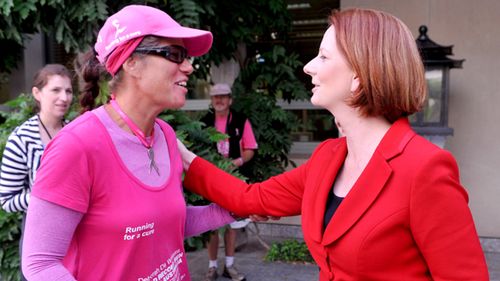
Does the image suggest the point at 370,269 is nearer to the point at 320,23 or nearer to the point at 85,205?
the point at 85,205

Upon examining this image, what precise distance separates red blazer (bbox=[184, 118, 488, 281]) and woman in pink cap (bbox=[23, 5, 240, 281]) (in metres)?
0.56

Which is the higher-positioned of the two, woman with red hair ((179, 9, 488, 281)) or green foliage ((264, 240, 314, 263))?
woman with red hair ((179, 9, 488, 281))

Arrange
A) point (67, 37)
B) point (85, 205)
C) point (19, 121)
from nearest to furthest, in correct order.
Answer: point (85, 205)
point (19, 121)
point (67, 37)

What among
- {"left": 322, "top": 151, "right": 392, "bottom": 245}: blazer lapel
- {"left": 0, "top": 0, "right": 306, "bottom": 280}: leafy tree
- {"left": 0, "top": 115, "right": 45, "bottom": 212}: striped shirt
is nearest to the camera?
{"left": 322, "top": 151, "right": 392, "bottom": 245}: blazer lapel

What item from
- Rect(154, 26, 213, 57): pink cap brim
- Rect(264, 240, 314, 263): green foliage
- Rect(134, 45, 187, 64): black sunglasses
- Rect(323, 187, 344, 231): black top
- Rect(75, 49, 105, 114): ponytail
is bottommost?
Rect(264, 240, 314, 263): green foliage

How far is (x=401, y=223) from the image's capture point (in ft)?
4.66

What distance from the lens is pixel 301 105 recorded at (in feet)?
22.1

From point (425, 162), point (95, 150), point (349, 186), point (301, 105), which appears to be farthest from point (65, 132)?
point (301, 105)

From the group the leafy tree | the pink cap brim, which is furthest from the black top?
the leafy tree

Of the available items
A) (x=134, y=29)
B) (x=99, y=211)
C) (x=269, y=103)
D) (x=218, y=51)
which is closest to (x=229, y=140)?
(x=269, y=103)

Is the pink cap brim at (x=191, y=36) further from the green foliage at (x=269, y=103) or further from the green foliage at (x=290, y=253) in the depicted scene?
the green foliage at (x=290, y=253)

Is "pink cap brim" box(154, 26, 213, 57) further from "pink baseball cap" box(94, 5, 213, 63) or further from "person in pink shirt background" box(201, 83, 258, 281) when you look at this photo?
"person in pink shirt background" box(201, 83, 258, 281)

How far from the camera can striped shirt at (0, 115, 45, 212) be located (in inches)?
112

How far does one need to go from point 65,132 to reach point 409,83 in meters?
1.13
